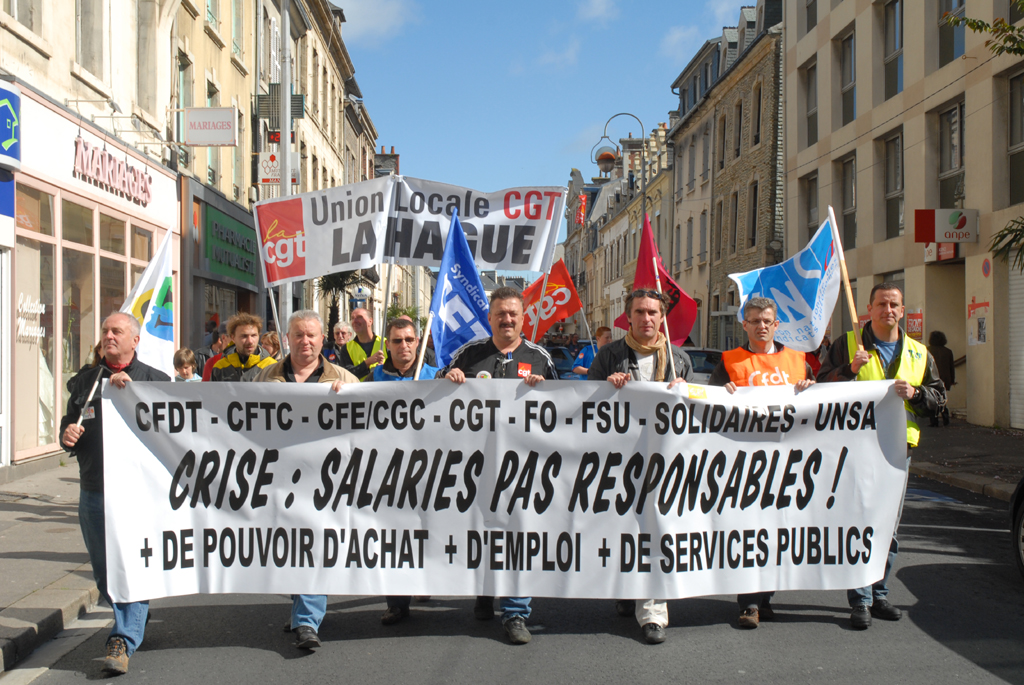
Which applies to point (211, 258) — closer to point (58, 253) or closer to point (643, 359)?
point (58, 253)

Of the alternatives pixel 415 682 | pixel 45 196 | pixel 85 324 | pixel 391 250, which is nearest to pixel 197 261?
pixel 85 324

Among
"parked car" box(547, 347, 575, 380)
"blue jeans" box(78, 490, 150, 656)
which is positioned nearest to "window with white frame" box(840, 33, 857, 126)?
"parked car" box(547, 347, 575, 380)

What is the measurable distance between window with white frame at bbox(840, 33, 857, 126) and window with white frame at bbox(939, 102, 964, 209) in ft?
13.5

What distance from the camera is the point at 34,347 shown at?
427 inches

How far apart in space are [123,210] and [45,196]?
9.00 ft

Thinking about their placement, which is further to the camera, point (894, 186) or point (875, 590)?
point (894, 186)

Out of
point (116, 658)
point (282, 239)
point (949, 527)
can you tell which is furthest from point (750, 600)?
point (282, 239)

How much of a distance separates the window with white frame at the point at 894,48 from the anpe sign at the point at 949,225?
471cm

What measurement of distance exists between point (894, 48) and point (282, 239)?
1730cm

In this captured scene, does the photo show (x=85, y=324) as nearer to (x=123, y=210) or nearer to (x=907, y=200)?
(x=123, y=210)

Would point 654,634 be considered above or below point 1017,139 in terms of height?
below

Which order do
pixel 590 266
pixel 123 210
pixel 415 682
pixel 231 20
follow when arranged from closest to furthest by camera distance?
pixel 415 682 < pixel 123 210 < pixel 231 20 < pixel 590 266

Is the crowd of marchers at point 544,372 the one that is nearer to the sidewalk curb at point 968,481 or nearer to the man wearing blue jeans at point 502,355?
the man wearing blue jeans at point 502,355

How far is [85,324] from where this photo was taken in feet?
41.7
